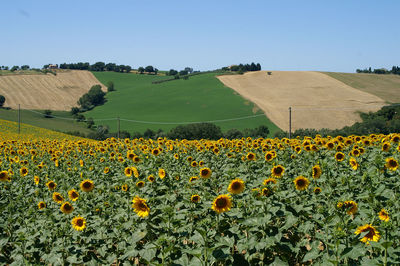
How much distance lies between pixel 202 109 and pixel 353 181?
69.9 meters

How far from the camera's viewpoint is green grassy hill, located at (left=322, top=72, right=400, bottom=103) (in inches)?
2997

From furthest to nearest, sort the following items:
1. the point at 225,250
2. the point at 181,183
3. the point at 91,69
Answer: the point at 91,69 < the point at 181,183 < the point at 225,250

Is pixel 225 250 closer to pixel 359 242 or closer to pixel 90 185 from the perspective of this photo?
pixel 359 242

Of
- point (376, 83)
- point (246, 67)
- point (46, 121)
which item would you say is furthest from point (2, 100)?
point (376, 83)

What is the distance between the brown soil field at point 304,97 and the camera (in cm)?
5962

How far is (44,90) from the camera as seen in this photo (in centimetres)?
9481

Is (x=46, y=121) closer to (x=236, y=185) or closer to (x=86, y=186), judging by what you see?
(x=86, y=186)

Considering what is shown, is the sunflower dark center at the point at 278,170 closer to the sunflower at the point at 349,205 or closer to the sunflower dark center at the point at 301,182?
the sunflower dark center at the point at 301,182

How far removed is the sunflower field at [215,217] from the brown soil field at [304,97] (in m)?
49.9

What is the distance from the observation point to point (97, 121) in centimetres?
7256

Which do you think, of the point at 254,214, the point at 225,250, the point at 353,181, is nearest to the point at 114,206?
the point at 254,214

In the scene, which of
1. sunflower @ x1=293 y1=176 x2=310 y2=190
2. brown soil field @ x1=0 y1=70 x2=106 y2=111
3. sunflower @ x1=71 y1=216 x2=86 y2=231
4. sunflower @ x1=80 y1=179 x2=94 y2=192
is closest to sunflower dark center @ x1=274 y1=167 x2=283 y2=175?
sunflower @ x1=293 y1=176 x2=310 y2=190

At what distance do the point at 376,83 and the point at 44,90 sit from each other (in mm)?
79171

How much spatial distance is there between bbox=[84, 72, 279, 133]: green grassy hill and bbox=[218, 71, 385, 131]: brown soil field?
9.98ft
